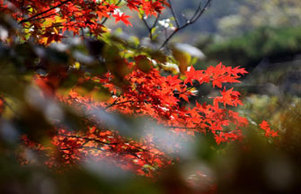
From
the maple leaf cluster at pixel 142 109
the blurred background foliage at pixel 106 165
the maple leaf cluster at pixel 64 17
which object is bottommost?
the blurred background foliage at pixel 106 165

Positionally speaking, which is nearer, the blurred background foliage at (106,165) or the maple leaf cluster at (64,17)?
the blurred background foliage at (106,165)

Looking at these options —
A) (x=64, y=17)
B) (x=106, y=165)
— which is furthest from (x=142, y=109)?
(x=106, y=165)

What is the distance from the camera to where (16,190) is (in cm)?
44

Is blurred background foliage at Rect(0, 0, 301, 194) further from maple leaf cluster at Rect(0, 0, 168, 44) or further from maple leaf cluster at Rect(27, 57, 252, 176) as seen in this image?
maple leaf cluster at Rect(0, 0, 168, 44)

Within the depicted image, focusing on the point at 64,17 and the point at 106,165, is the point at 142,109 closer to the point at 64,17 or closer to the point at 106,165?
the point at 64,17

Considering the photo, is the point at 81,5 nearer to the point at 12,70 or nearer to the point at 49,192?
the point at 12,70

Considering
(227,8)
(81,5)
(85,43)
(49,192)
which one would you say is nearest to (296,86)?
(81,5)

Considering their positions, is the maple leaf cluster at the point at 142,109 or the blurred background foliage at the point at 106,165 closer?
the blurred background foliage at the point at 106,165

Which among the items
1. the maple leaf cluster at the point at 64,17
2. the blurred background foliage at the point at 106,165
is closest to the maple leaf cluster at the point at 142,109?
the maple leaf cluster at the point at 64,17

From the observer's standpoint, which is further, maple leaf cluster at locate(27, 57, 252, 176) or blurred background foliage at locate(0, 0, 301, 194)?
maple leaf cluster at locate(27, 57, 252, 176)

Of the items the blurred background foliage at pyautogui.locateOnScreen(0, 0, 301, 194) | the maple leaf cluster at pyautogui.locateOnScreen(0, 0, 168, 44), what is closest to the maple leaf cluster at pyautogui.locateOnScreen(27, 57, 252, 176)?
the maple leaf cluster at pyautogui.locateOnScreen(0, 0, 168, 44)

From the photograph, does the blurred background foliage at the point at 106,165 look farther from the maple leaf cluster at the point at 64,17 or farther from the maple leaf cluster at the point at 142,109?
the maple leaf cluster at the point at 64,17

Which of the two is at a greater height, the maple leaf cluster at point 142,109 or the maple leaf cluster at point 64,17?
the maple leaf cluster at point 64,17

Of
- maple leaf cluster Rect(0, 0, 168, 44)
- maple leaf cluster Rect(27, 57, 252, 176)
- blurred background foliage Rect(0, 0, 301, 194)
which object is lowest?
blurred background foliage Rect(0, 0, 301, 194)
